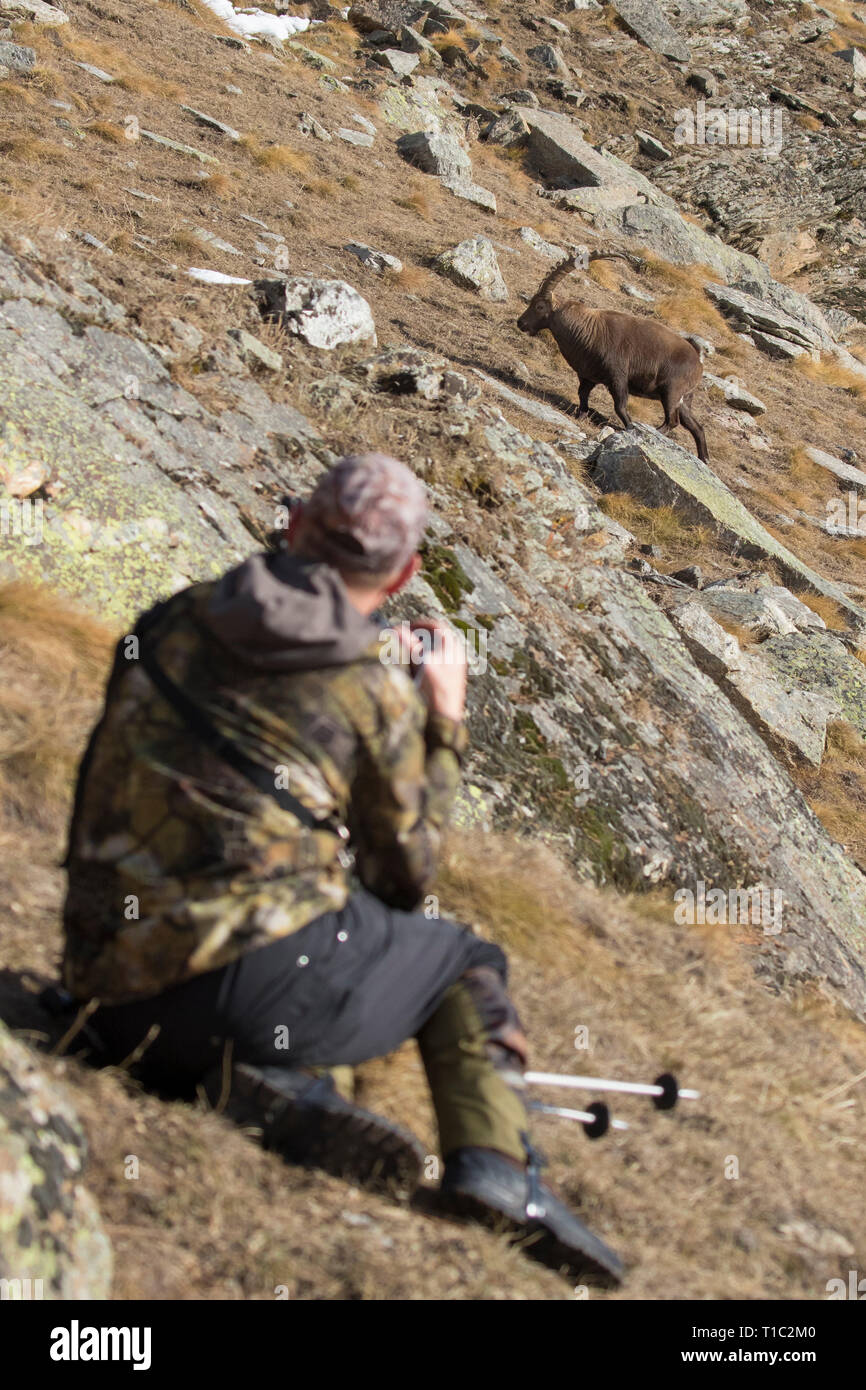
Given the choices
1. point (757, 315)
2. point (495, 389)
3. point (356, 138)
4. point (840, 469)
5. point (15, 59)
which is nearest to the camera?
point (495, 389)

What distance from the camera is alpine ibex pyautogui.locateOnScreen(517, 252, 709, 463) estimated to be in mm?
13633

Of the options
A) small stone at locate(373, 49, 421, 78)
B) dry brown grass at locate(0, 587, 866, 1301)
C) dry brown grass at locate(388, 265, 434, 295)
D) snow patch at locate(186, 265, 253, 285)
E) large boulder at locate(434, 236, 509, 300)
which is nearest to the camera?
dry brown grass at locate(0, 587, 866, 1301)

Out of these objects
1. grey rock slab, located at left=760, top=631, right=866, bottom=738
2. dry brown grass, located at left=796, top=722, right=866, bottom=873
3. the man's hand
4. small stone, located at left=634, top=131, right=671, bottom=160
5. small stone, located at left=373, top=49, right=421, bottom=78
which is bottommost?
dry brown grass, located at left=796, top=722, right=866, bottom=873

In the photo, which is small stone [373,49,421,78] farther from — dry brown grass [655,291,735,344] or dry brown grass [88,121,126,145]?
dry brown grass [88,121,126,145]

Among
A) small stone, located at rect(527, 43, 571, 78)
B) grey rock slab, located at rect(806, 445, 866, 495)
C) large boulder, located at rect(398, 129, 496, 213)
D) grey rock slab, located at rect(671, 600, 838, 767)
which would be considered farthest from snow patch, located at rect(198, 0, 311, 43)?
grey rock slab, located at rect(671, 600, 838, 767)

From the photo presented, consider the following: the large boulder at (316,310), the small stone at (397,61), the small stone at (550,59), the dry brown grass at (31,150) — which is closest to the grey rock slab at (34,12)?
the dry brown grass at (31,150)

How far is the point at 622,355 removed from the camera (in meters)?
13.7

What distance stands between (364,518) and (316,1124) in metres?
1.17

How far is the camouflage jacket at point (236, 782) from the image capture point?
2.16 meters

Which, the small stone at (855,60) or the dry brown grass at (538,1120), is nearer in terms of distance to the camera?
the dry brown grass at (538,1120)

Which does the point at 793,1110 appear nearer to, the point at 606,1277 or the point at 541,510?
the point at 606,1277

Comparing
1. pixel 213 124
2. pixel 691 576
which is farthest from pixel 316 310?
pixel 213 124

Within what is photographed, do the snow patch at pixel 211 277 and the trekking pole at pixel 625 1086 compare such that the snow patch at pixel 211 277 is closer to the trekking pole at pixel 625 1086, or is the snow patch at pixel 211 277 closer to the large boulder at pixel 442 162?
the trekking pole at pixel 625 1086

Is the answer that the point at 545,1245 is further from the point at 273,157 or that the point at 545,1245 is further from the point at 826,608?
the point at 273,157
